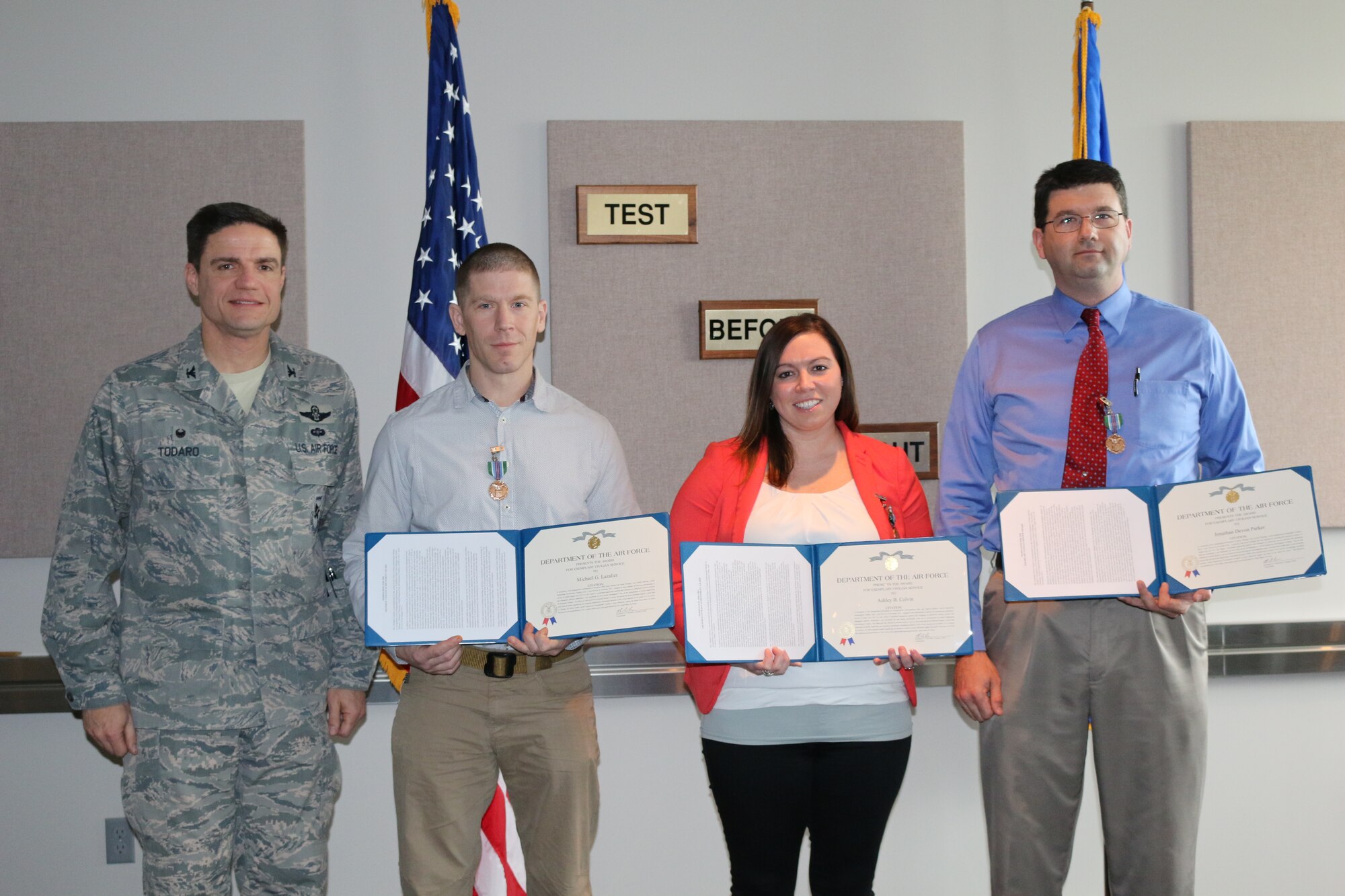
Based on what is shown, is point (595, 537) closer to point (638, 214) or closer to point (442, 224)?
point (442, 224)

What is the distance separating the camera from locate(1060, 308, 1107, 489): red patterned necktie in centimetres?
241

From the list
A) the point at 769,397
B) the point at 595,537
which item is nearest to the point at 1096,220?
the point at 769,397

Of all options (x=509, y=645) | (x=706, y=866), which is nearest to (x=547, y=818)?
(x=509, y=645)

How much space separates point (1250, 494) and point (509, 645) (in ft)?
5.75

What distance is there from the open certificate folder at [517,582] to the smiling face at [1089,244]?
3.98ft

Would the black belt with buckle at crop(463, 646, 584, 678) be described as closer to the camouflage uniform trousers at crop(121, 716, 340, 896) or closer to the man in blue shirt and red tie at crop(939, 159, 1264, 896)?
the camouflage uniform trousers at crop(121, 716, 340, 896)

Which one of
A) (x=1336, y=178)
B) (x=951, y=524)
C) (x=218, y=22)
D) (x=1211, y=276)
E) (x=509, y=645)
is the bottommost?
(x=509, y=645)

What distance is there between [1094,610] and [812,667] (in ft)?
2.28

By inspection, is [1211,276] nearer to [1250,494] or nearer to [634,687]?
[1250,494]

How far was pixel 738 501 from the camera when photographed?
247cm

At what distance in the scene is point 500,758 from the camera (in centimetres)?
246

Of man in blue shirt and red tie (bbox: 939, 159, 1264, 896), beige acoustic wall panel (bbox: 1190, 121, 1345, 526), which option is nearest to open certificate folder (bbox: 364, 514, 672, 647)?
man in blue shirt and red tie (bbox: 939, 159, 1264, 896)

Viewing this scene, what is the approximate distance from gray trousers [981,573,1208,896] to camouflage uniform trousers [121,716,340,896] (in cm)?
170

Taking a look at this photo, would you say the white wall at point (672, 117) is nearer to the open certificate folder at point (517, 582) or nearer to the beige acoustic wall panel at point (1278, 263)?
the beige acoustic wall panel at point (1278, 263)
